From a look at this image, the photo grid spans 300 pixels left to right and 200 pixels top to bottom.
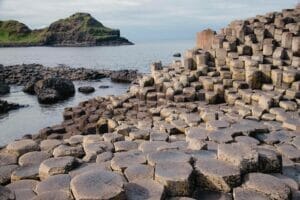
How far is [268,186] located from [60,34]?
532 ft

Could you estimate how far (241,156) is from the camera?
5746 millimetres

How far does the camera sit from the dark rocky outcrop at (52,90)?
29156mm

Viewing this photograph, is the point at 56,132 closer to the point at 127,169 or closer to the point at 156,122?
the point at 156,122

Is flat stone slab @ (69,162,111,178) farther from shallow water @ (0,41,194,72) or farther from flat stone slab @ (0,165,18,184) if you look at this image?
shallow water @ (0,41,194,72)

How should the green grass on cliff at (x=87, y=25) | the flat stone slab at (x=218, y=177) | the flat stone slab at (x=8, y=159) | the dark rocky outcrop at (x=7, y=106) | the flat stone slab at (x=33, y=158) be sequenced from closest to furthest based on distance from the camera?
the flat stone slab at (x=218, y=177)
the flat stone slab at (x=33, y=158)
the flat stone slab at (x=8, y=159)
the dark rocky outcrop at (x=7, y=106)
the green grass on cliff at (x=87, y=25)

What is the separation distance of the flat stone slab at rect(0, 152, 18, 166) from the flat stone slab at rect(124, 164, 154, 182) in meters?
2.49

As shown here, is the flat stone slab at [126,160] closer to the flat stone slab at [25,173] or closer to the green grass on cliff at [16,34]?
the flat stone slab at [25,173]

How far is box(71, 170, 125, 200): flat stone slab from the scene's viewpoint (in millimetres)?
4676

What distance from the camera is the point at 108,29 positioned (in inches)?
6737

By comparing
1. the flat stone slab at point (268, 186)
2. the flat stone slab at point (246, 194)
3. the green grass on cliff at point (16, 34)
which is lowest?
the flat stone slab at point (246, 194)

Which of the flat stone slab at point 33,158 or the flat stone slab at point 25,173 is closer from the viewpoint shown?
the flat stone slab at point 25,173

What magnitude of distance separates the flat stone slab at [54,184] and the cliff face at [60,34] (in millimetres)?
153921

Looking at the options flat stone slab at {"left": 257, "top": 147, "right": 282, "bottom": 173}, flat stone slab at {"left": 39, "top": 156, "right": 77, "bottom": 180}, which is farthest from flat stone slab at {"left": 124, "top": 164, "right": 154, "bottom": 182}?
flat stone slab at {"left": 257, "top": 147, "right": 282, "bottom": 173}

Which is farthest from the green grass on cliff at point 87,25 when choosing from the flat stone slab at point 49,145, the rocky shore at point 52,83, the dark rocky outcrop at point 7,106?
the flat stone slab at point 49,145
